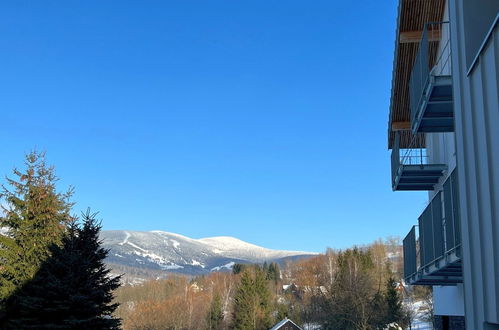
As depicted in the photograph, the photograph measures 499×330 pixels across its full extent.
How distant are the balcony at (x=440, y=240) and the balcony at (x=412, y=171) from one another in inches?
49.2

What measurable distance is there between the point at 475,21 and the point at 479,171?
1.75m

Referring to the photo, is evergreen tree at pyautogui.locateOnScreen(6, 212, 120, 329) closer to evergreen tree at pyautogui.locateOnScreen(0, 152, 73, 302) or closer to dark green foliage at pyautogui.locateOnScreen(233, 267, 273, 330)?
evergreen tree at pyautogui.locateOnScreen(0, 152, 73, 302)

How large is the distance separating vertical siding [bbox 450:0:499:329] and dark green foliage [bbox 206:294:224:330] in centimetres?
6439

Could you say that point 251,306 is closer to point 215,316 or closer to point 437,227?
point 215,316

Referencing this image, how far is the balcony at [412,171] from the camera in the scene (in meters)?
12.9

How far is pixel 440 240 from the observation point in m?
9.31

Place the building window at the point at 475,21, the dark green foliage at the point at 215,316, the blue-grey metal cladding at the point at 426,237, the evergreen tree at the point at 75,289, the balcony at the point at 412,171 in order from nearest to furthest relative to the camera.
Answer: the building window at the point at 475,21 < the blue-grey metal cladding at the point at 426,237 < the balcony at the point at 412,171 < the evergreen tree at the point at 75,289 < the dark green foliage at the point at 215,316

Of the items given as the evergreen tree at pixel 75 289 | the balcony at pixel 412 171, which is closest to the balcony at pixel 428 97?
the balcony at pixel 412 171

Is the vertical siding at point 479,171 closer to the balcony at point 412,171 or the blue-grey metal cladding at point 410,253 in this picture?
the balcony at point 412,171

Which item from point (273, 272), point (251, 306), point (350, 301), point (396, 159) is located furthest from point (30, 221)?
point (273, 272)

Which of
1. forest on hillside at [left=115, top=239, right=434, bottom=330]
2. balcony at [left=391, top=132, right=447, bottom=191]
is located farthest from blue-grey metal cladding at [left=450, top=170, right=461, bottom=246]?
forest on hillside at [left=115, top=239, right=434, bottom=330]

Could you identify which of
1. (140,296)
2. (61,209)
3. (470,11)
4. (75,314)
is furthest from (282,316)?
(470,11)

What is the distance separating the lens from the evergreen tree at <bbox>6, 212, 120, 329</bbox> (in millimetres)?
17078

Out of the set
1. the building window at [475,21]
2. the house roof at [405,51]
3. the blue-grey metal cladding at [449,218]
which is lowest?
the blue-grey metal cladding at [449,218]
